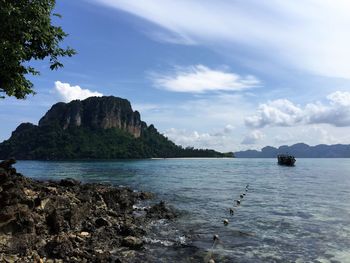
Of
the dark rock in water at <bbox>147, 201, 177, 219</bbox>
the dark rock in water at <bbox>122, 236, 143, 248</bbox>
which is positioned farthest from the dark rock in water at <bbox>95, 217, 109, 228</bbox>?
the dark rock in water at <bbox>147, 201, 177, 219</bbox>

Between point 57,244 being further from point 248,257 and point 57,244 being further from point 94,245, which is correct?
point 248,257

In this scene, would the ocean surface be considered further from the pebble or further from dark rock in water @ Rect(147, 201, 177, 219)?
the pebble

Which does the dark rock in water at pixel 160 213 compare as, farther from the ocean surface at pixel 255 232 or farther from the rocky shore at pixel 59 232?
the rocky shore at pixel 59 232

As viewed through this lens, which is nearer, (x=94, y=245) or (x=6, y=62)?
(x=6, y=62)

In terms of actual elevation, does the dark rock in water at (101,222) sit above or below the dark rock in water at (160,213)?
above

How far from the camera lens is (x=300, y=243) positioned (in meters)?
23.2

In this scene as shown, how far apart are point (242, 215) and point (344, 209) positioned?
1096 cm

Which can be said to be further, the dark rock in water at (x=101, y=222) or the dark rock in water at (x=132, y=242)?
the dark rock in water at (x=101, y=222)

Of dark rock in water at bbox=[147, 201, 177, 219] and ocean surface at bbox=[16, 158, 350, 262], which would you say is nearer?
ocean surface at bbox=[16, 158, 350, 262]

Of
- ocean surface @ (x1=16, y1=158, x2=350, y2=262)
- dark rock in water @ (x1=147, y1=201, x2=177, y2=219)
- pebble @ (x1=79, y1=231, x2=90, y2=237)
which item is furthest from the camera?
dark rock in water @ (x1=147, y1=201, x2=177, y2=219)

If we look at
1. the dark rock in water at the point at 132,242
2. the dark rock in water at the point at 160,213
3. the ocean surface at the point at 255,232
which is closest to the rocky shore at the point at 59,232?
the dark rock in water at the point at 132,242

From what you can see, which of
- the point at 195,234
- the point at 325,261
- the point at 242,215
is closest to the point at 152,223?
the point at 195,234

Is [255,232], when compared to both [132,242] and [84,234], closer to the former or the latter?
[132,242]

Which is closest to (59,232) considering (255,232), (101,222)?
(101,222)
